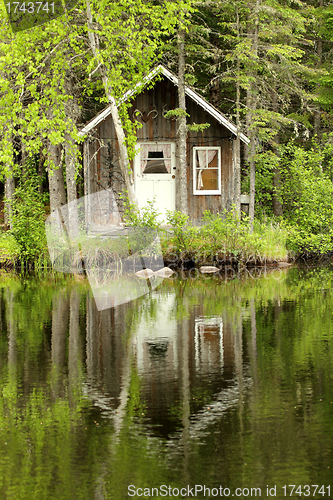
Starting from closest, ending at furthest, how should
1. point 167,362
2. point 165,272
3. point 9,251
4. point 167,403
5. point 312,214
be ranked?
1. point 167,403
2. point 167,362
3. point 165,272
4. point 9,251
5. point 312,214

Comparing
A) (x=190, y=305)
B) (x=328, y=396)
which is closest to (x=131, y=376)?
(x=328, y=396)

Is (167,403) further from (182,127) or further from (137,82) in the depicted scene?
(182,127)

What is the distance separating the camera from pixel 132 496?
4.12m

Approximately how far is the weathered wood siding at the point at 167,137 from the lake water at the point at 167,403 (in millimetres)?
12233

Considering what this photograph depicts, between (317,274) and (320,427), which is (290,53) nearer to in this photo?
(317,274)

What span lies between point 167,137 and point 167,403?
1843 centimetres

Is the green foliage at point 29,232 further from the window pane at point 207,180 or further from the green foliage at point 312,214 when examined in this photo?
the green foliage at point 312,214

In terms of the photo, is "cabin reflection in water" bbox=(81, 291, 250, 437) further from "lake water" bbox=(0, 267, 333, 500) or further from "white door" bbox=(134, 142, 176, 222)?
"white door" bbox=(134, 142, 176, 222)

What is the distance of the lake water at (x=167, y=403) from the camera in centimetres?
434

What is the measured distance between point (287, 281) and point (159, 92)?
10.5 m

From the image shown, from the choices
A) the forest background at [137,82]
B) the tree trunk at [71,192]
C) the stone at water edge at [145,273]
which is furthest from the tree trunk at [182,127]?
the tree trunk at [71,192]

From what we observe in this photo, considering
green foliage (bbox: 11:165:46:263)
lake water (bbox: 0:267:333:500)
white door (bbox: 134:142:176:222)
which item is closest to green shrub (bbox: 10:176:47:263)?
green foliage (bbox: 11:165:46:263)

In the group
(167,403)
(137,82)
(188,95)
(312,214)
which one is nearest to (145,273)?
(137,82)

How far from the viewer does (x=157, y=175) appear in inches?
919
